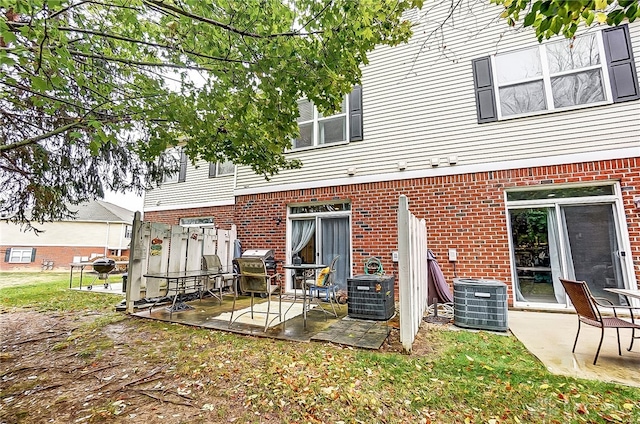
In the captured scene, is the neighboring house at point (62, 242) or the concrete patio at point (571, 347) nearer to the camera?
the concrete patio at point (571, 347)

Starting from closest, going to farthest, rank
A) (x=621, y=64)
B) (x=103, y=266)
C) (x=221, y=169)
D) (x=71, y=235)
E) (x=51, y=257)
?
(x=621, y=64) → (x=103, y=266) → (x=221, y=169) → (x=51, y=257) → (x=71, y=235)

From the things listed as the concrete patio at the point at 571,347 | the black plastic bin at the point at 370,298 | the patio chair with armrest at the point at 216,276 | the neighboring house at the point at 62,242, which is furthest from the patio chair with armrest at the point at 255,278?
the neighboring house at the point at 62,242

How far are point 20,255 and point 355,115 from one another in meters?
27.6

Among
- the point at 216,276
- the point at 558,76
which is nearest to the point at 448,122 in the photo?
the point at 558,76

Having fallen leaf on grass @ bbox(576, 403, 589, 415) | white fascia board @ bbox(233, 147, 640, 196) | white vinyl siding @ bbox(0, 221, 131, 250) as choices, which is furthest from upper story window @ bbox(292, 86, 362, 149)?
white vinyl siding @ bbox(0, 221, 131, 250)

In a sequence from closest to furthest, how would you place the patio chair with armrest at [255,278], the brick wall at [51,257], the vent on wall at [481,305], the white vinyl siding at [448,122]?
the vent on wall at [481,305] → the patio chair with armrest at [255,278] → the white vinyl siding at [448,122] → the brick wall at [51,257]

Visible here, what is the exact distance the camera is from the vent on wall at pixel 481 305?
4.35 m

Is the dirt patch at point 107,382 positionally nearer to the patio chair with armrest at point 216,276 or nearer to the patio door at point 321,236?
the patio chair with armrest at point 216,276

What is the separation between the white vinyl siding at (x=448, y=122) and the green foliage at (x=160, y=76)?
2.57 meters

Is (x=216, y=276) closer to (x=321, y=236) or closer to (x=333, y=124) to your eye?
(x=321, y=236)

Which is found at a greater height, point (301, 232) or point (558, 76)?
point (558, 76)

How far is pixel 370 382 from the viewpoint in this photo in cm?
276

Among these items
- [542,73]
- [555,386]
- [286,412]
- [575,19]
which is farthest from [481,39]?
[286,412]

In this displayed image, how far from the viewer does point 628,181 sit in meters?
4.98
